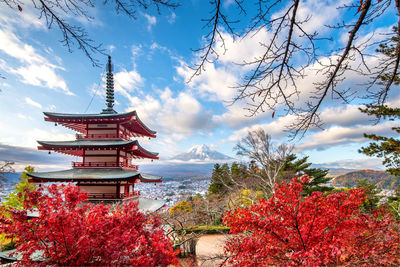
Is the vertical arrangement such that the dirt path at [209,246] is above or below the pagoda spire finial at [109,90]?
below

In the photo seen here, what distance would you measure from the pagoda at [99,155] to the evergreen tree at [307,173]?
1221 cm

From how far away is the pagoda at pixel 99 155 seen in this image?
9.30m

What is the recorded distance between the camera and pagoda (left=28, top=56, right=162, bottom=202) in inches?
366

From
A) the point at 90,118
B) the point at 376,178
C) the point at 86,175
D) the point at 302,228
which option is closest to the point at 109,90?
the point at 90,118

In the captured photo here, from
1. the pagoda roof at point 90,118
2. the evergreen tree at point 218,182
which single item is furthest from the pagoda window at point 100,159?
the evergreen tree at point 218,182

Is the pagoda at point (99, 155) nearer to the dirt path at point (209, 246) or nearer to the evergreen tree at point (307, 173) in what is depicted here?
the dirt path at point (209, 246)

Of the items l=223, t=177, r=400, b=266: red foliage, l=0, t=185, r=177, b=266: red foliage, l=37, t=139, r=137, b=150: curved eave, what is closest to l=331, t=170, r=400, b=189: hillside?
l=223, t=177, r=400, b=266: red foliage

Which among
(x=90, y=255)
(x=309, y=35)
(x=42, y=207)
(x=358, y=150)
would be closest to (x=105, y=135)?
(x=42, y=207)

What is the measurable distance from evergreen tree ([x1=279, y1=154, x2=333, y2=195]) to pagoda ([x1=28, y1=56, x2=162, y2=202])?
12210mm

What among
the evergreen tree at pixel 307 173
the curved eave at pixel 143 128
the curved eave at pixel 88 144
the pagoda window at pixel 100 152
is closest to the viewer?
the curved eave at pixel 88 144

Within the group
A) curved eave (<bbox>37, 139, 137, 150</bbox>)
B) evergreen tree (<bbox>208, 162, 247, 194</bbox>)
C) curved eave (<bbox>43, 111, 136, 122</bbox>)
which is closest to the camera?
curved eave (<bbox>37, 139, 137, 150</bbox>)

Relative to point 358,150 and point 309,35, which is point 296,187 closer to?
point 309,35

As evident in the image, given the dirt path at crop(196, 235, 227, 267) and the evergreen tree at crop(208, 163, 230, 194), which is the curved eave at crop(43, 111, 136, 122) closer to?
the dirt path at crop(196, 235, 227, 267)

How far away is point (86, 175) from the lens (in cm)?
915
